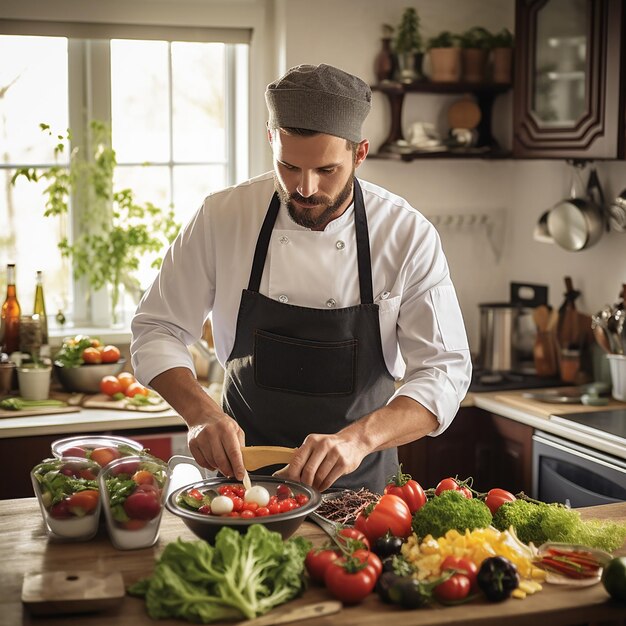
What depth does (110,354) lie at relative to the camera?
12.5ft

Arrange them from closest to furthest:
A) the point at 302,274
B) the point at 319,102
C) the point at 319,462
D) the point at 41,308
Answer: the point at 319,462, the point at 319,102, the point at 302,274, the point at 41,308

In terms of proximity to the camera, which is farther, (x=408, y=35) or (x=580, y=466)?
(x=408, y=35)

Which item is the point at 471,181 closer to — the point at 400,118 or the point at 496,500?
the point at 400,118

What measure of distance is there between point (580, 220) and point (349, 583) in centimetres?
248

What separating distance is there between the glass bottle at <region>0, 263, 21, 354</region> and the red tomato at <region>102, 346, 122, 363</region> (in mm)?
341

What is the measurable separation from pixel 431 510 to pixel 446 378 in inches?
18.6

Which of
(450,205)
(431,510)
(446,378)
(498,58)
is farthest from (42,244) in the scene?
(431,510)

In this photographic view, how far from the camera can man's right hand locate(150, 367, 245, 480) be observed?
2.02m

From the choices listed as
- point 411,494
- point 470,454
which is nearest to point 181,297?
point 411,494

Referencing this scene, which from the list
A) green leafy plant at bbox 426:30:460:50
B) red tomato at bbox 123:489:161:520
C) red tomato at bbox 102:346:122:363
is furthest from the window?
red tomato at bbox 123:489:161:520

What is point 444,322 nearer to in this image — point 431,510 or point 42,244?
point 431,510

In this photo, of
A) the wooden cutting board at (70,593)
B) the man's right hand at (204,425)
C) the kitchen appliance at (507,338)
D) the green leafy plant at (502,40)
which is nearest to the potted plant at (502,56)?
the green leafy plant at (502,40)

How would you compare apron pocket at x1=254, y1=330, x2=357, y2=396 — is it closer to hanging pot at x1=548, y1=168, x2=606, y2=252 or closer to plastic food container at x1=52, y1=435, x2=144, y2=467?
plastic food container at x1=52, y1=435, x2=144, y2=467

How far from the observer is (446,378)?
2305mm
